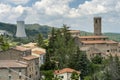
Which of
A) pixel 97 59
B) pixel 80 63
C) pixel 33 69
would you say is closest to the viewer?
pixel 33 69

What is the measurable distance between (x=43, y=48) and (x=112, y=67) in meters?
15.9

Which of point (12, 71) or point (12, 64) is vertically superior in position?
point (12, 64)

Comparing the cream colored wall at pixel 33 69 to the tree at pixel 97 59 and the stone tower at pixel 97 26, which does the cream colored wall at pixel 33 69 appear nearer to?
the tree at pixel 97 59

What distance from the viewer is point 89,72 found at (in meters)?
65.8

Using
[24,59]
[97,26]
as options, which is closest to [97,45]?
[97,26]

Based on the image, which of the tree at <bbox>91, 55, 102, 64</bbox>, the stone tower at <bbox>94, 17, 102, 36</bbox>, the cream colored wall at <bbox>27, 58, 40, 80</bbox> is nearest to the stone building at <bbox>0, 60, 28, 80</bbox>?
the cream colored wall at <bbox>27, 58, 40, 80</bbox>

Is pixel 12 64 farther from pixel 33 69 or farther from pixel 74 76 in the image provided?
pixel 74 76

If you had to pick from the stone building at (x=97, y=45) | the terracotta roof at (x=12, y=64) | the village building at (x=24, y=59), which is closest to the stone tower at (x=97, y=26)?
the stone building at (x=97, y=45)

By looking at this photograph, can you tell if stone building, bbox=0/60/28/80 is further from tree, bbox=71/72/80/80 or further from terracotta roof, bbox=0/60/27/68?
tree, bbox=71/72/80/80

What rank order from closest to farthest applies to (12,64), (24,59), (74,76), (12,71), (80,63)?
(12,71) → (74,76) → (12,64) → (24,59) → (80,63)

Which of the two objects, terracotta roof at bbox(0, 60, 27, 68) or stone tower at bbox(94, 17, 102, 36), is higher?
stone tower at bbox(94, 17, 102, 36)

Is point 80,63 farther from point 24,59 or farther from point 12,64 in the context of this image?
point 12,64

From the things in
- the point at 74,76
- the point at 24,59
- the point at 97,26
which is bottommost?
the point at 74,76

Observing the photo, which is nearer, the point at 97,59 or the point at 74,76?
the point at 74,76
